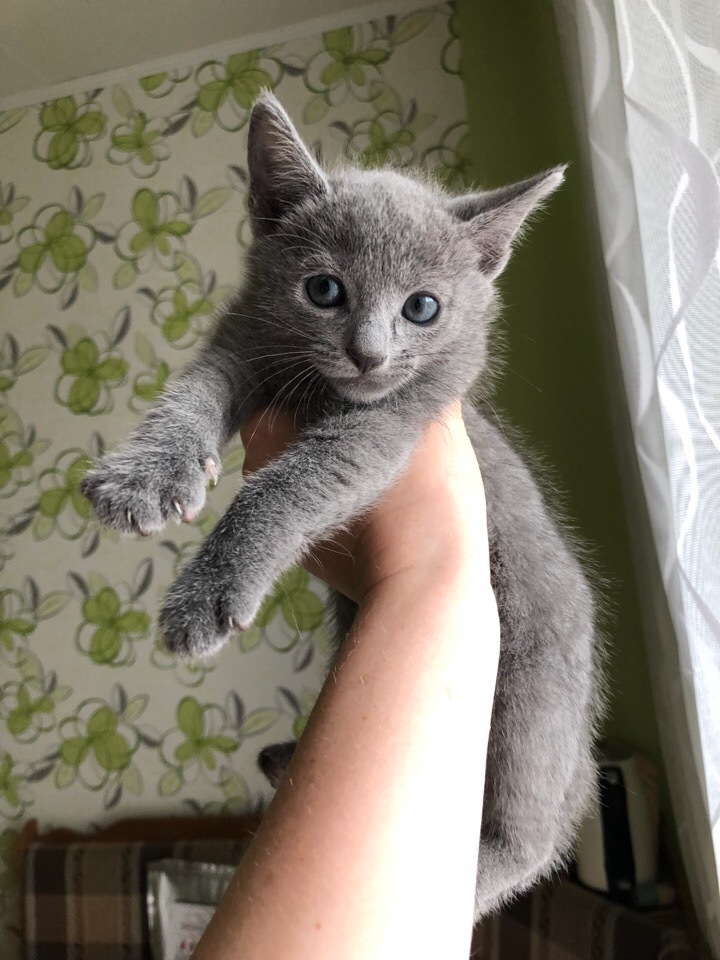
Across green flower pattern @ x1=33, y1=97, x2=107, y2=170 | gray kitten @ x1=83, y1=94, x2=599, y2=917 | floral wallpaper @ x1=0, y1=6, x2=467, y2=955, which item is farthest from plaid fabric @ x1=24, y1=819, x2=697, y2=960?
green flower pattern @ x1=33, y1=97, x2=107, y2=170

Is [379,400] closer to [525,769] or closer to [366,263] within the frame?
[366,263]

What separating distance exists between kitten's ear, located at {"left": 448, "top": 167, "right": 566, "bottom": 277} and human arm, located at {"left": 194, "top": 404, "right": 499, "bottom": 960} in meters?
0.39

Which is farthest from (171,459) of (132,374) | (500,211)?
(132,374)

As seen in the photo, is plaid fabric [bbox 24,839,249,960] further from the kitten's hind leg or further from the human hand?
the human hand

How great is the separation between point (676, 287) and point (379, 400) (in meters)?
0.35

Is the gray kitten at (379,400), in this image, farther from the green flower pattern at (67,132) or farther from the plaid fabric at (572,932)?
the green flower pattern at (67,132)

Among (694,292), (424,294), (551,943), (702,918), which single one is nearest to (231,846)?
(551,943)

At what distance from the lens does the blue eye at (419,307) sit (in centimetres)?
78

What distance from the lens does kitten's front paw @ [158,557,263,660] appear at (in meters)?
0.58

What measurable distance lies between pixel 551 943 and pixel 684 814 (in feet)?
Answer: 1.72

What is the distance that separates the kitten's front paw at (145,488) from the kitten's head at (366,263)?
0.69 ft

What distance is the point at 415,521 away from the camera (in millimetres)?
723

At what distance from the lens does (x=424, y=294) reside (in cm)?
78

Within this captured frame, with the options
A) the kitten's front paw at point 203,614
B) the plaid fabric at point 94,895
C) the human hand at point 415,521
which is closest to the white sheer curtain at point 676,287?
the human hand at point 415,521
